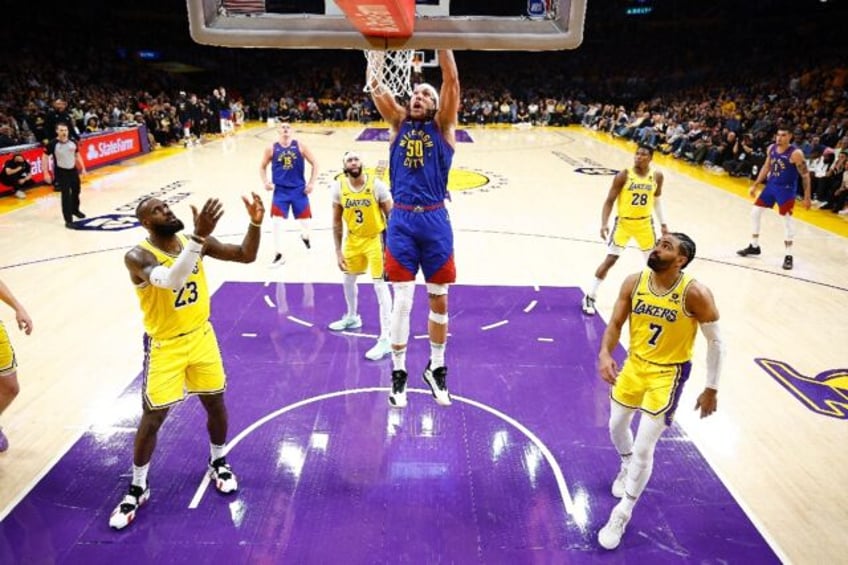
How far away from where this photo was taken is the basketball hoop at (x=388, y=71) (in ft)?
13.5

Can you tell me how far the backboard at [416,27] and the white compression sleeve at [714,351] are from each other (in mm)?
1860

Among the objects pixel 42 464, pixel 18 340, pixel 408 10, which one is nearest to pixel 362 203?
pixel 408 10

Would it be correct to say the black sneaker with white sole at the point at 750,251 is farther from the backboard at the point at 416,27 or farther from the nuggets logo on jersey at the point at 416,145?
the nuggets logo on jersey at the point at 416,145

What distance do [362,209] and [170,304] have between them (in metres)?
2.72

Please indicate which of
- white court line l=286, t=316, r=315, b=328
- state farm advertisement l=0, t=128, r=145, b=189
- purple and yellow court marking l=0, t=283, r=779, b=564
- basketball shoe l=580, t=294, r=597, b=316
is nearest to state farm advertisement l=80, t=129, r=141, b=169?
state farm advertisement l=0, t=128, r=145, b=189

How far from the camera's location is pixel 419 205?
4.29 meters

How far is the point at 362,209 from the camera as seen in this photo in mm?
6039

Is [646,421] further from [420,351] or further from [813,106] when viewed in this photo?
[813,106]

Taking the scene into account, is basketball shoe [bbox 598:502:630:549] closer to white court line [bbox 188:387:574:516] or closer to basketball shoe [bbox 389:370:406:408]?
white court line [bbox 188:387:574:516]

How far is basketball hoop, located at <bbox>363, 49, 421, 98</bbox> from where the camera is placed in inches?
162

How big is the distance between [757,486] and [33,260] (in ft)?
30.6

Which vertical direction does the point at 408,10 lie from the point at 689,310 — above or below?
above

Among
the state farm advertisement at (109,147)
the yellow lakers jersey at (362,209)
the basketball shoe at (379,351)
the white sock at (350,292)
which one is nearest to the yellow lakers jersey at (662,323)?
the basketball shoe at (379,351)

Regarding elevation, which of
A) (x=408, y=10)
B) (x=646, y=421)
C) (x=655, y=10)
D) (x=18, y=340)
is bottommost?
(x=18, y=340)
